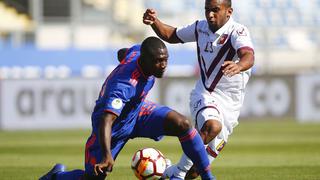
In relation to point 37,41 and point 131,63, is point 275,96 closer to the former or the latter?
point 37,41

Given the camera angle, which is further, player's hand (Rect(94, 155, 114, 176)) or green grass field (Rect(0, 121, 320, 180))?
green grass field (Rect(0, 121, 320, 180))

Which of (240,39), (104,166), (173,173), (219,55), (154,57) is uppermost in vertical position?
(154,57)

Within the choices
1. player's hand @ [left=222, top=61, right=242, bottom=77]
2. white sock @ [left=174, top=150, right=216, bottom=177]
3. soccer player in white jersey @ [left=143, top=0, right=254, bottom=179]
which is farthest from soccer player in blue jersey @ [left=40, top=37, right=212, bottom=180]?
soccer player in white jersey @ [left=143, top=0, right=254, bottom=179]

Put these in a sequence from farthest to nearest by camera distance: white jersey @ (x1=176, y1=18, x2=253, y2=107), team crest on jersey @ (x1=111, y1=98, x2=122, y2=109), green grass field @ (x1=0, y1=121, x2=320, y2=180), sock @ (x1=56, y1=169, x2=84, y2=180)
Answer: green grass field @ (x1=0, y1=121, x2=320, y2=180), white jersey @ (x1=176, y1=18, x2=253, y2=107), sock @ (x1=56, y1=169, x2=84, y2=180), team crest on jersey @ (x1=111, y1=98, x2=122, y2=109)

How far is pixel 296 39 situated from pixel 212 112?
2562 cm

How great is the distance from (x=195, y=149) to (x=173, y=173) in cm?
100

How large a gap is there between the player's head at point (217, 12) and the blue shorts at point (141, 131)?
146cm

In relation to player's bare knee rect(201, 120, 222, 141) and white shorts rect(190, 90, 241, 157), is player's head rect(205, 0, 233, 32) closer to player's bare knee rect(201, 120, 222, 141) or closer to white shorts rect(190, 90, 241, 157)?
white shorts rect(190, 90, 241, 157)

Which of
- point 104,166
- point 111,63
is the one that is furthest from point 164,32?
point 111,63

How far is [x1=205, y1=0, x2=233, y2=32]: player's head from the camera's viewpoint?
9.00 meters

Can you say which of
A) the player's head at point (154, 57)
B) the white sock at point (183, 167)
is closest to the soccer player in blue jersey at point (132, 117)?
the player's head at point (154, 57)

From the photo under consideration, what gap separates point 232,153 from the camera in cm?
1534

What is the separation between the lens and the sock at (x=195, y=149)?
7.91 meters

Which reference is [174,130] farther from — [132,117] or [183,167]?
[183,167]
